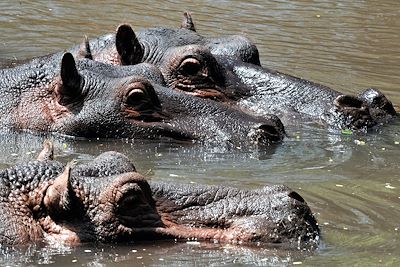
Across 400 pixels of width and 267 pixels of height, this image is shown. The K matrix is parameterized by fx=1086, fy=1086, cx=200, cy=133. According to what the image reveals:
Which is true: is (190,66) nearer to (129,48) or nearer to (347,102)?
(129,48)

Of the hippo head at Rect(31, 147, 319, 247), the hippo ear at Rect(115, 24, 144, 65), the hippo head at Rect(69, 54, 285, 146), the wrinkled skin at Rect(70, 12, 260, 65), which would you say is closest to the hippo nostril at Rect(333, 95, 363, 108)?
the hippo head at Rect(69, 54, 285, 146)

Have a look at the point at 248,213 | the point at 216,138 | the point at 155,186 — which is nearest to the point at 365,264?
the point at 248,213

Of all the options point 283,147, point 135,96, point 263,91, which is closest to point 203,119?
point 135,96

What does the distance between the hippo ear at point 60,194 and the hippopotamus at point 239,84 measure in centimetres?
545

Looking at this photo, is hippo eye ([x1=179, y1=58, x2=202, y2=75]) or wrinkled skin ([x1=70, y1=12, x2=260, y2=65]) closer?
hippo eye ([x1=179, y1=58, x2=202, y2=75])

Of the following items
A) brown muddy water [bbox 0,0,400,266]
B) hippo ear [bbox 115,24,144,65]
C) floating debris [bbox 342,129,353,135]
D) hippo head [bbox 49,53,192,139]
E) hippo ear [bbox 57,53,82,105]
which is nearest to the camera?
brown muddy water [bbox 0,0,400,266]

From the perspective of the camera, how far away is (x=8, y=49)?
1594 centimetres

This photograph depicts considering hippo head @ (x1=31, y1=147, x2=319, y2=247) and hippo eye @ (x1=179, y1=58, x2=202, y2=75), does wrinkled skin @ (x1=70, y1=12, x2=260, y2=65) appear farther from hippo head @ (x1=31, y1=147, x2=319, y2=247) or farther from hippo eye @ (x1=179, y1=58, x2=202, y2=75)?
hippo head @ (x1=31, y1=147, x2=319, y2=247)

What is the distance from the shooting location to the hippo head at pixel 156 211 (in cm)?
703

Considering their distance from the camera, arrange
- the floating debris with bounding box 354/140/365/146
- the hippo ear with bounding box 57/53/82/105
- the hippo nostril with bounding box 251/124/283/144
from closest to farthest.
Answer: the hippo ear with bounding box 57/53/82/105 < the hippo nostril with bounding box 251/124/283/144 < the floating debris with bounding box 354/140/365/146

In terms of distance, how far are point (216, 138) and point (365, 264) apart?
4170 millimetres

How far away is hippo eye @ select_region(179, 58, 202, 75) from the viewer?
12.3m

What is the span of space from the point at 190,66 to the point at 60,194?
18.6 ft

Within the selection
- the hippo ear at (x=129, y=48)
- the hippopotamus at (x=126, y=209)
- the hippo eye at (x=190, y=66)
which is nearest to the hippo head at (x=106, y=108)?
the hippo eye at (x=190, y=66)
